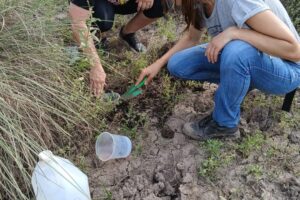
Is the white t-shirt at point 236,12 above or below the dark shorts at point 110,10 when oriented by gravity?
above

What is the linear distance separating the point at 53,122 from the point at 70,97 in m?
0.17

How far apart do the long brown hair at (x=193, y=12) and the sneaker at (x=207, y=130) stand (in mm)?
523

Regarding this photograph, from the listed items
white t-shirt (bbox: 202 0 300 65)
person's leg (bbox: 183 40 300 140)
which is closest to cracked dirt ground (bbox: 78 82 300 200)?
person's leg (bbox: 183 40 300 140)

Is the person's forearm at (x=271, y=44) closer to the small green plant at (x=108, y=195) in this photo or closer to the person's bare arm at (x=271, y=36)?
the person's bare arm at (x=271, y=36)

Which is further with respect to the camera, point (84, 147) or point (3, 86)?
point (84, 147)

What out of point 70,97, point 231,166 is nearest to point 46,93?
point 70,97

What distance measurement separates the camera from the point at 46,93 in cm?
220

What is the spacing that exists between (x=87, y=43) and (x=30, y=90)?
0.38 m

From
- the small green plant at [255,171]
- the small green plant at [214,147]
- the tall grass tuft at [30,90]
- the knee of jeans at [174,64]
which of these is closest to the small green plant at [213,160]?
the small green plant at [214,147]

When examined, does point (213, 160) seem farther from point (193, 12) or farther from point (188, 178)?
point (193, 12)

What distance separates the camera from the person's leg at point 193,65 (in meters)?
2.42

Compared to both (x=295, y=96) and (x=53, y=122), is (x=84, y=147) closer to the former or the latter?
(x=53, y=122)

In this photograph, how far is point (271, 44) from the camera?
6.70 feet

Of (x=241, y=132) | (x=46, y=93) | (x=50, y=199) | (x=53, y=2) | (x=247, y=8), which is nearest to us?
(x=50, y=199)
